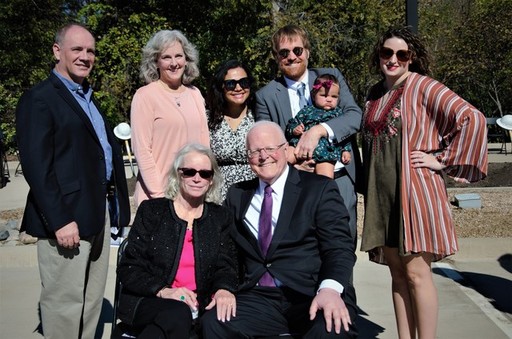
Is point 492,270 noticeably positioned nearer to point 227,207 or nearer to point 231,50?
point 227,207

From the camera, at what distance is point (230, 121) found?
4047 mm

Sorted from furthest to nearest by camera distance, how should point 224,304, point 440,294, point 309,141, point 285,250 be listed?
1. point 440,294
2. point 309,141
3. point 285,250
4. point 224,304

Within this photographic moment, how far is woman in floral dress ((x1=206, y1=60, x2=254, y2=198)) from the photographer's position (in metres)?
3.96

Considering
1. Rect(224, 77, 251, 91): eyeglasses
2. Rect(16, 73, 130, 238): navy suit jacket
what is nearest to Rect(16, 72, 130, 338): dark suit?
Rect(16, 73, 130, 238): navy suit jacket

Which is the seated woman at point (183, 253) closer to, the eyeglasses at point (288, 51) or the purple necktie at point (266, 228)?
the purple necktie at point (266, 228)

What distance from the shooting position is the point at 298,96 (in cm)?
397

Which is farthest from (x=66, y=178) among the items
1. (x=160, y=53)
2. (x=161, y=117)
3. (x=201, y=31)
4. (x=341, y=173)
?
(x=201, y=31)

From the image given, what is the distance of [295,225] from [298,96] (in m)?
1.04

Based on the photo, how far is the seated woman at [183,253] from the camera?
124 inches

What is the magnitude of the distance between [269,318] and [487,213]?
19.7ft

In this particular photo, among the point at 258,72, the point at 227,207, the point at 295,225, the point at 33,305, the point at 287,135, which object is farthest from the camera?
the point at 258,72

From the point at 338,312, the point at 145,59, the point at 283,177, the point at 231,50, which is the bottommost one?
the point at 338,312

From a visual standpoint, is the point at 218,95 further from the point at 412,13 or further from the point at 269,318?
the point at 412,13

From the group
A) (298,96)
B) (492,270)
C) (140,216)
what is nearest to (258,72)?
(492,270)
